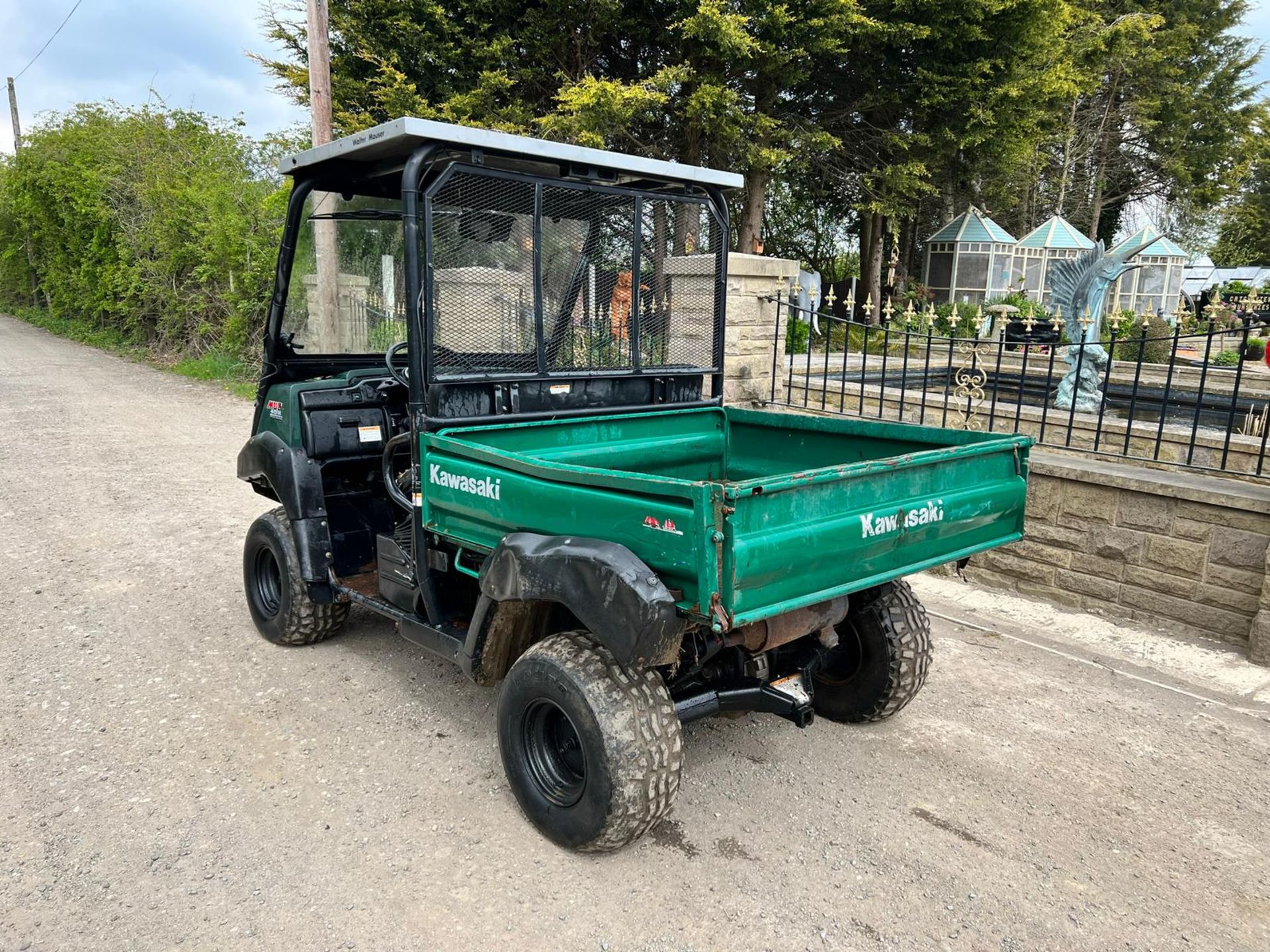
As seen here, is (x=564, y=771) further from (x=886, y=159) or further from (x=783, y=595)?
(x=886, y=159)

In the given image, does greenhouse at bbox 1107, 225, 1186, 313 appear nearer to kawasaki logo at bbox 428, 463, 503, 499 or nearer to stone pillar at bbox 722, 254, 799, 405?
stone pillar at bbox 722, 254, 799, 405

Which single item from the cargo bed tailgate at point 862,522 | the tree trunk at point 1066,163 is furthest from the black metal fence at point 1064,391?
the tree trunk at point 1066,163

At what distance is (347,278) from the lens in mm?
4367

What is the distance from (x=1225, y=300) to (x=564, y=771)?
79.8 feet

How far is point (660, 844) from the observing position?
9.45ft

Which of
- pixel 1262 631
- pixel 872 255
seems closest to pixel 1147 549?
pixel 1262 631

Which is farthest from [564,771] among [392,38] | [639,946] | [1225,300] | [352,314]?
[1225,300]

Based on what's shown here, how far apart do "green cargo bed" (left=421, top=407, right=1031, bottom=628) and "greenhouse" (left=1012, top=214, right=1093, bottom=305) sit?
61.8 feet

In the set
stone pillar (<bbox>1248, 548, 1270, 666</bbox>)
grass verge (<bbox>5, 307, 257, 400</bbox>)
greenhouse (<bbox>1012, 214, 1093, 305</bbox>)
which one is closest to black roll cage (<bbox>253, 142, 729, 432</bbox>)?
stone pillar (<bbox>1248, 548, 1270, 666</bbox>)

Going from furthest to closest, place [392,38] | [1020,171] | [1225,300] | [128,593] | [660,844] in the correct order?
[1020,171], [1225,300], [392,38], [128,593], [660,844]

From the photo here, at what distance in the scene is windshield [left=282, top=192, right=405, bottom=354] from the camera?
4.05 meters

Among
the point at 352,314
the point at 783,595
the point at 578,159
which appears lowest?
the point at 783,595

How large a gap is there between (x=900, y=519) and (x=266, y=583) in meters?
3.18

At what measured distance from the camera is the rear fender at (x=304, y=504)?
3.94 meters
